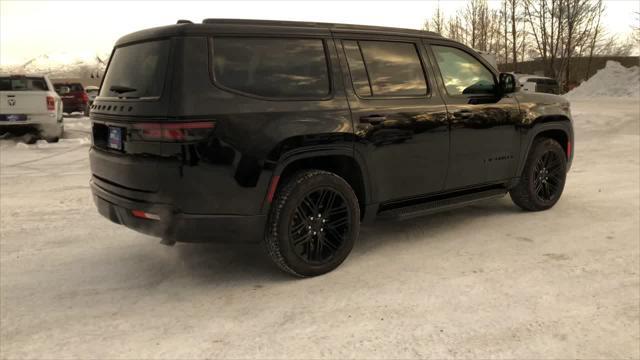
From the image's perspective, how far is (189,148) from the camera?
3268 millimetres

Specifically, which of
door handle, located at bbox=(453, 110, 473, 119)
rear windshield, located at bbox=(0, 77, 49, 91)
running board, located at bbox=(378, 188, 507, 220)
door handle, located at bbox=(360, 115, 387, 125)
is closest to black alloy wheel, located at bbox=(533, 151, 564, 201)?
running board, located at bbox=(378, 188, 507, 220)

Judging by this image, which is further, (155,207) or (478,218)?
(478,218)

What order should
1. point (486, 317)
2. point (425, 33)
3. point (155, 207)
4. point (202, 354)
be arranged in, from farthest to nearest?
point (425, 33)
point (155, 207)
point (486, 317)
point (202, 354)

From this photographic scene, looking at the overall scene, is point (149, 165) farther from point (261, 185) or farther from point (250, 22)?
point (250, 22)

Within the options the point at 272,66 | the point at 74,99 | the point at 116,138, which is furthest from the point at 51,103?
the point at 74,99

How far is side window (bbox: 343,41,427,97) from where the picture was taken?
13.4 feet

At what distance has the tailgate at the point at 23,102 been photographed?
38.6 ft

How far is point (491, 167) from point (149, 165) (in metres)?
3.21

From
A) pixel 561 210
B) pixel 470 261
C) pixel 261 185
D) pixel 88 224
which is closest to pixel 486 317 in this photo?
pixel 470 261

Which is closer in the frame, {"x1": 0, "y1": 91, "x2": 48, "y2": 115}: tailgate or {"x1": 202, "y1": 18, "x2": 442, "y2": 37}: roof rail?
{"x1": 202, "y1": 18, "x2": 442, "y2": 37}: roof rail

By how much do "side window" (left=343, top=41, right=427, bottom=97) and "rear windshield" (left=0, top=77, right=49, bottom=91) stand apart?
11.2 meters

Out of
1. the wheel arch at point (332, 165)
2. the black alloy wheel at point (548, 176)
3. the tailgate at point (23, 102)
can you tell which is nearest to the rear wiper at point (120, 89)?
the wheel arch at point (332, 165)

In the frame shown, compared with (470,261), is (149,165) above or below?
above

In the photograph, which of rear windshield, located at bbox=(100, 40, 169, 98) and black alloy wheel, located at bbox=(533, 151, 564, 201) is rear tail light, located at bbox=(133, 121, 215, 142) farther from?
black alloy wheel, located at bbox=(533, 151, 564, 201)
